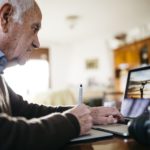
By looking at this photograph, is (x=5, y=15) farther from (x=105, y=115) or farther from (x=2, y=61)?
(x=105, y=115)

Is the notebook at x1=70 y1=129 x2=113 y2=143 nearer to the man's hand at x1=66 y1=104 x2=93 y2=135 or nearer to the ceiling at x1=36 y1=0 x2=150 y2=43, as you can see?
the man's hand at x1=66 y1=104 x2=93 y2=135

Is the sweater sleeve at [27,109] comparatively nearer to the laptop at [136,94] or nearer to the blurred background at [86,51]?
the laptop at [136,94]

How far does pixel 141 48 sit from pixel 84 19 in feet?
4.32

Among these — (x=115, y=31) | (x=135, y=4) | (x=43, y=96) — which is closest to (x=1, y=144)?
(x=43, y=96)

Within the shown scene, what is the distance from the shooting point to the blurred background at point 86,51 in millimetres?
3955

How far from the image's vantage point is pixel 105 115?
→ 0.91 meters

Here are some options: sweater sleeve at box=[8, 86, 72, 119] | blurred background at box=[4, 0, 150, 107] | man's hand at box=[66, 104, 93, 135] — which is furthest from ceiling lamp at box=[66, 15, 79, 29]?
man's hand at box=[66, 104, 93, 135]

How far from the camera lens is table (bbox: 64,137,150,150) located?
583mm

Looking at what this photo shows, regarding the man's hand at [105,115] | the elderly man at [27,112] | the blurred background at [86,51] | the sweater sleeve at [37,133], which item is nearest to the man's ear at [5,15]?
the elderly man at [27,112]

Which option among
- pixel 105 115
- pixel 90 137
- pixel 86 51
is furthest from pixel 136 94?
pixel 86 51

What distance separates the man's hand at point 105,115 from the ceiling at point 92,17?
9.98 feet

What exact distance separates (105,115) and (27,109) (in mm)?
319

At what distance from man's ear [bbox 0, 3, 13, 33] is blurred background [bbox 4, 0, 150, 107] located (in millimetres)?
2793

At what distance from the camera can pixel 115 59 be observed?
19.7ft
